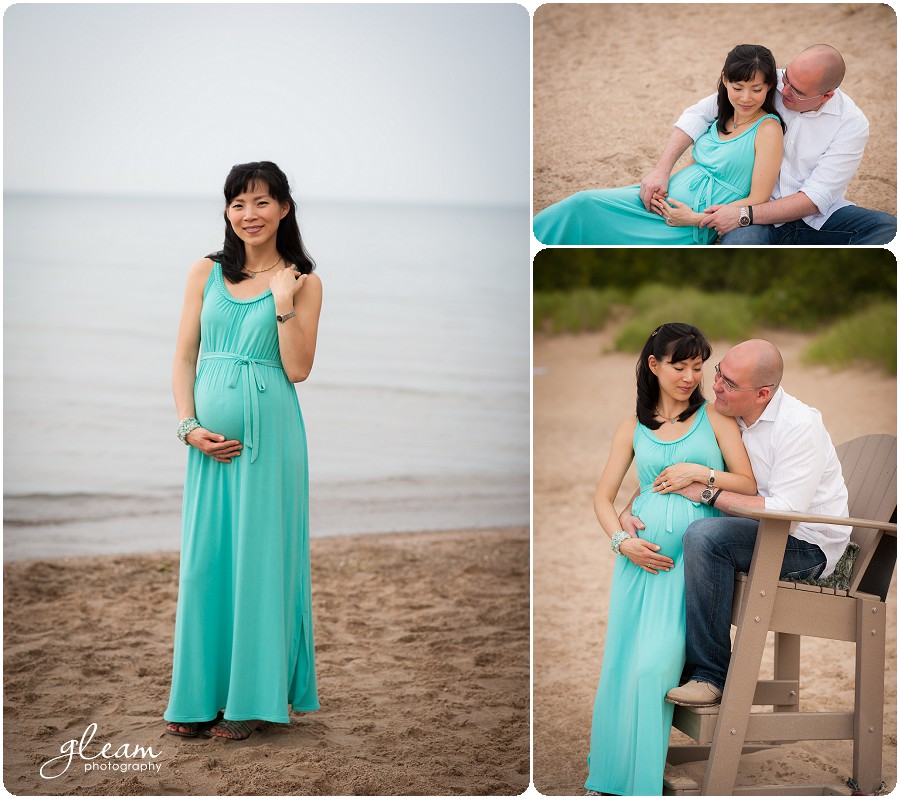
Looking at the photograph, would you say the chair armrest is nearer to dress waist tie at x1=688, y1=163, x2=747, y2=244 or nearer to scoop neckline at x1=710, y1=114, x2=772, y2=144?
dress waist tie at x1=688, y1=163, x2=747, y2=244

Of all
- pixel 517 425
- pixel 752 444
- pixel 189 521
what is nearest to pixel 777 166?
pixel 752 444

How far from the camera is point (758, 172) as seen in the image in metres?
3.50

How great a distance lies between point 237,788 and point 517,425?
192 inches

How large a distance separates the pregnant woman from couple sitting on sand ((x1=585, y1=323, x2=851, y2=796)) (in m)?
1.04

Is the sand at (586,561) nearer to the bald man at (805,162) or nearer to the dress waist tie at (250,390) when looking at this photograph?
the dress waist tie at (250,390)

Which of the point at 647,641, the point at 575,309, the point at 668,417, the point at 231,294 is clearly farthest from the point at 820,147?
the point at 575,309

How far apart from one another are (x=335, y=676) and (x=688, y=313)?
23.7ft

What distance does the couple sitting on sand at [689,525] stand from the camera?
328cm

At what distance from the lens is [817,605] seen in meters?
3.32

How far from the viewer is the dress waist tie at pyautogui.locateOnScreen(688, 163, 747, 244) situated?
3547mm

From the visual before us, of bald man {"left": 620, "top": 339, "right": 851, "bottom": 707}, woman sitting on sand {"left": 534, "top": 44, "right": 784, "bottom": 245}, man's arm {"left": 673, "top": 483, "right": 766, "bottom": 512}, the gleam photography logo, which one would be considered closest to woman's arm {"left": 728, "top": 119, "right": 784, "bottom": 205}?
woman sitting on sand {"left": 534, "top": 44, "right": 784, "bottom": 245}

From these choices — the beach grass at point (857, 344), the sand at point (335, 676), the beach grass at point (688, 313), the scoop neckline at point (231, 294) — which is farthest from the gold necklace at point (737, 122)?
the beach grass at point (857, 344)

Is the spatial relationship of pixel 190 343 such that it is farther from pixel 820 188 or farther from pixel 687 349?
pixel 820 188

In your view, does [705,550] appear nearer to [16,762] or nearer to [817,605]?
[817,605]
